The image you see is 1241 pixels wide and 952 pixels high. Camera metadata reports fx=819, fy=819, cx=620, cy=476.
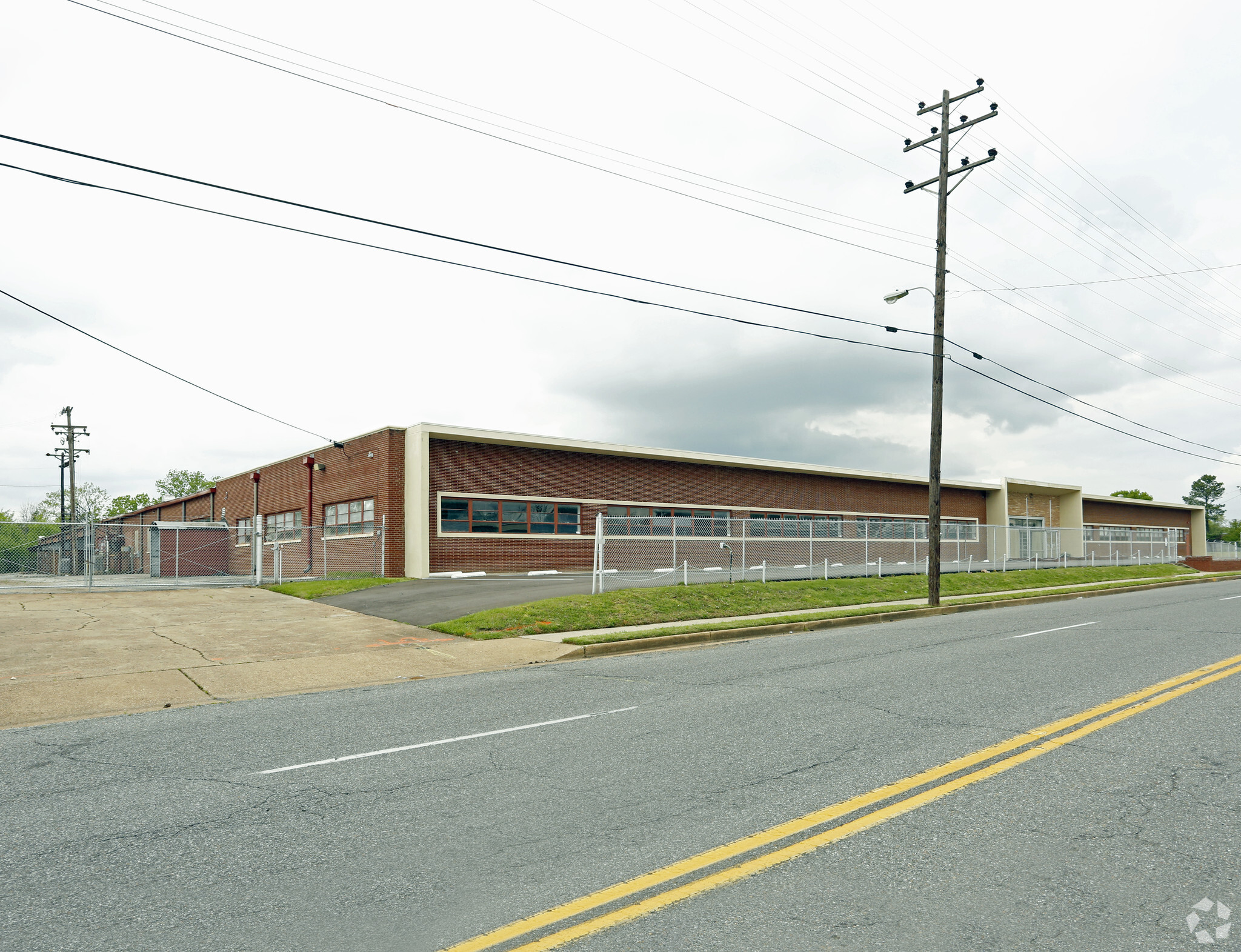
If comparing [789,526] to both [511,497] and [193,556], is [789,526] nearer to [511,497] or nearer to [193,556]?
[511,497]

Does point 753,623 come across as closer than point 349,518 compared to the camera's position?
Yes

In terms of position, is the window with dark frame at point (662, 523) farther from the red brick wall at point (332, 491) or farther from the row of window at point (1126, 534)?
the row of window at point (1126, 534)

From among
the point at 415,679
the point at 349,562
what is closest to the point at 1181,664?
the point at 415,679

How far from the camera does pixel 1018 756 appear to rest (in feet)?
19.9

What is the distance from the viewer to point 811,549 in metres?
25.6

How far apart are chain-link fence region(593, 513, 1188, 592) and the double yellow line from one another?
1249 cm

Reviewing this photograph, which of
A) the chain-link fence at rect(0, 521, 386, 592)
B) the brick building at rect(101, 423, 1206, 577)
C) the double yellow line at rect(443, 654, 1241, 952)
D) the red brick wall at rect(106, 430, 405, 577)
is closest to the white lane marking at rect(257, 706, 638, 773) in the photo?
the double yellow line at rect(443, 654, 1241, 952)

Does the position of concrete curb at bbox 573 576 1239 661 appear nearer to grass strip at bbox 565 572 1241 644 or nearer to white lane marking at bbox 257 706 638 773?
grass strip at bbox 565 572 1241 644

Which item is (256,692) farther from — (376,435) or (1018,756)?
(376,435)

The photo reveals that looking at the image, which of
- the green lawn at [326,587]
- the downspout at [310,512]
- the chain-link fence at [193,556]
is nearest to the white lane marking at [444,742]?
the green lawn at [326,587]

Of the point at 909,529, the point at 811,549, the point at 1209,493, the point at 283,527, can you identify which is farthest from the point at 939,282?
the point at 1209,493

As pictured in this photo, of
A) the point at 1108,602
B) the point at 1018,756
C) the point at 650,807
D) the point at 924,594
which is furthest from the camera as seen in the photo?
the point at 924,594

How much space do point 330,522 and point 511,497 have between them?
858 centimetres

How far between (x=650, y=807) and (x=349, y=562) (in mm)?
27307
